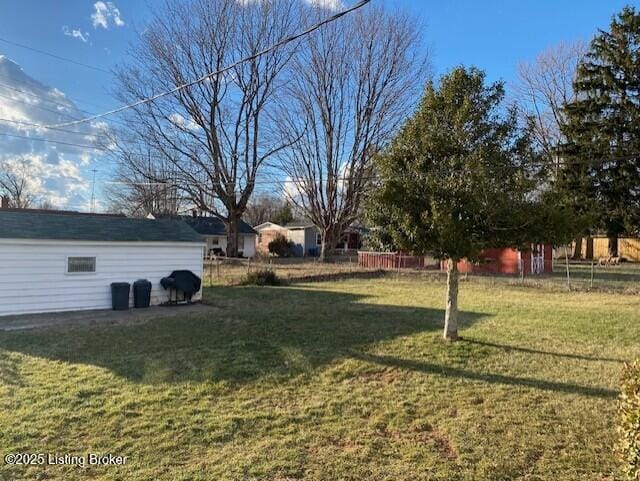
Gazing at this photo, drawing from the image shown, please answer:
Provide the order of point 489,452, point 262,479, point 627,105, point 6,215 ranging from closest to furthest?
point 262,479, point 489,452, point 6,215, point 627,105

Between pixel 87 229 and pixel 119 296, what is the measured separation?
1.84 m

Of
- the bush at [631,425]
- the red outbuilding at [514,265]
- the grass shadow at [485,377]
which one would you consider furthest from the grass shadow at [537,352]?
the red outbuilding at [514,265]

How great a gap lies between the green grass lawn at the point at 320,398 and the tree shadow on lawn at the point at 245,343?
4 centimetres

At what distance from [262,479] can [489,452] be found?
181 centimetres

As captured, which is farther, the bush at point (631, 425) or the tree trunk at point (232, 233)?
the tree trunk at point (232, 233)

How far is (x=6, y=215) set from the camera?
10891 mm

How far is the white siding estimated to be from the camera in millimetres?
10039

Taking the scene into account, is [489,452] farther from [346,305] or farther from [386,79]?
[386,79]

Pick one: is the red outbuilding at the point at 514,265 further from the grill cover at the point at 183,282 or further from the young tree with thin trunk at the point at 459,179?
the young tree with thin trunk at the point at 459,179

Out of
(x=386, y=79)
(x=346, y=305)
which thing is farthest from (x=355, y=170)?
(x=346, y=305)

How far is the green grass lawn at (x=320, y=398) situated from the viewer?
11.7 feet

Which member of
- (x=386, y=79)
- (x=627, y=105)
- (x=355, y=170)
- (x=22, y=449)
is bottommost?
(x=22, y=449)

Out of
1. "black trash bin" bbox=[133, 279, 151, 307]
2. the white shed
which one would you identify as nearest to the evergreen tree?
the white shed

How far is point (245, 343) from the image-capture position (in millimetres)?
7602
